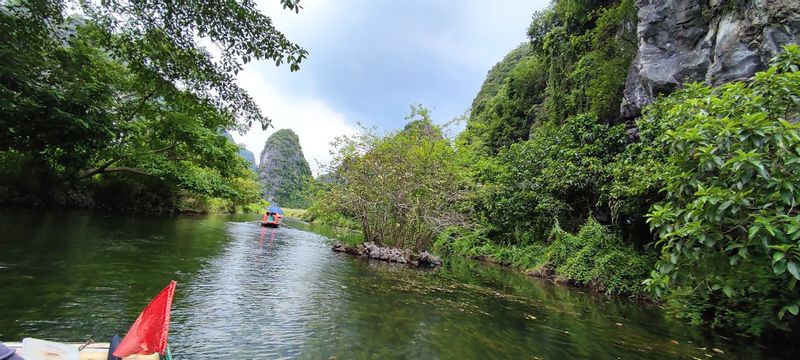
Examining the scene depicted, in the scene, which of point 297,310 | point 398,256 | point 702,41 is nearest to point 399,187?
point 398,256

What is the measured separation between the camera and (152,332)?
8.86ft

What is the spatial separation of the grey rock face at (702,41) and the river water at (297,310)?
24.4ft

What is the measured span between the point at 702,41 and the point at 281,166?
108600 millimetres

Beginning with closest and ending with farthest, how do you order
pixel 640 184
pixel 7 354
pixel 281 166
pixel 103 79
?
pixel 7 354 < pixel 640 184 < pixel 103 79 < pixel 281 166

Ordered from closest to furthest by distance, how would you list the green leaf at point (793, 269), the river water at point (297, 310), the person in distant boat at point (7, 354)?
1. the person in distant boat at point (7, 354)
2. the green leaf at point (793, 269)
3. the river water at point (297, 310)

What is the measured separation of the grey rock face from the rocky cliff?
302 ft

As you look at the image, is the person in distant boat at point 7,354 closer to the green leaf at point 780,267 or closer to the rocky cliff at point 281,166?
the green leaf at point 780,267

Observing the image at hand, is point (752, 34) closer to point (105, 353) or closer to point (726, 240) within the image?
point (726, 240)

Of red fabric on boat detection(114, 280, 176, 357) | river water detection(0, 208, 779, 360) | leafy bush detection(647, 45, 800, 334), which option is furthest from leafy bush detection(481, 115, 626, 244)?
red fabric on boat detection(114, 280, 176, 357)

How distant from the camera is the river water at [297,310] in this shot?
15.9ft

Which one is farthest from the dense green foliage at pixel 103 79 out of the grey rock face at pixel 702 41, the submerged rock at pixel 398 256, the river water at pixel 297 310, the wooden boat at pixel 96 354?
the grey rock face at pixel 702 41

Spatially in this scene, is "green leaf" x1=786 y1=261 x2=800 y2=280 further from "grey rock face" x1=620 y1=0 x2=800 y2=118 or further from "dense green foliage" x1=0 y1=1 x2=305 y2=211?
"grey rock face" x1=620 y1=0 x2=800 y2=118

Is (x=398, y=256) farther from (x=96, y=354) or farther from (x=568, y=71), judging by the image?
(x=568, y=71)

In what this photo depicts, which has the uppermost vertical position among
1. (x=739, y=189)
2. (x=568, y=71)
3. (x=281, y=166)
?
(x=281, y=166)
